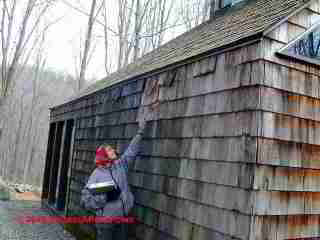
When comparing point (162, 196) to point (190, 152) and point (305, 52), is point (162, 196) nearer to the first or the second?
point (190, 152)

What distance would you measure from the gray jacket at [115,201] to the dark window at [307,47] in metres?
2.23

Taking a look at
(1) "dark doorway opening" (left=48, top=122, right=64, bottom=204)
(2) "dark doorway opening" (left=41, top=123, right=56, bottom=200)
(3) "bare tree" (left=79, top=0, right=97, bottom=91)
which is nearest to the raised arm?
(1) "dark doorway opening" (left=48, top=122, right=64, bottom=204)

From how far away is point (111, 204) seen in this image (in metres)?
4.04

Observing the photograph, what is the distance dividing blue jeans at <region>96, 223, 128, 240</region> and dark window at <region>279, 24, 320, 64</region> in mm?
2819

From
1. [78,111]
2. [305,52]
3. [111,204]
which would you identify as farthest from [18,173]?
[305,52]

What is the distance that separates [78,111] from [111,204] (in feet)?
14.7

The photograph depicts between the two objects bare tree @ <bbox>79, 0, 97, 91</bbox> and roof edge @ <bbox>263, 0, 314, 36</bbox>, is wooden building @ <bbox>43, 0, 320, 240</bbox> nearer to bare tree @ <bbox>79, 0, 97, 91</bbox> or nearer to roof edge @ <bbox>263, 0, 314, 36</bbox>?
roof edge @ <bbox>263, 0, 314, 36</bbox>

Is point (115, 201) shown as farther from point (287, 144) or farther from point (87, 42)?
point (87, 42)

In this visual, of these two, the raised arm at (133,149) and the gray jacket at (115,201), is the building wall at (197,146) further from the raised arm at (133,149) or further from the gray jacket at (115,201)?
the gray jacket at (115,201)

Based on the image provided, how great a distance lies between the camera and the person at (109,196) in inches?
155

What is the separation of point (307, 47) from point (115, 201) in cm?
268

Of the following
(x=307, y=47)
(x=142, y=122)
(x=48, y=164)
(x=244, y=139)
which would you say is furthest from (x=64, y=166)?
(x=307, y=47)

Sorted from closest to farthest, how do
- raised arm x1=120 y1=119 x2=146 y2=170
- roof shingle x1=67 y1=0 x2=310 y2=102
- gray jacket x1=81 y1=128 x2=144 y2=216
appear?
roof shingle x1=67 y1=0 x2=310 y2=102 < gray jacket x1=81 y1=128 x2=144 y2=216 < raised arm x1=120 y1=119 x2=146 y2=170

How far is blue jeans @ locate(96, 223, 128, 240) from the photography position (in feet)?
13.6
